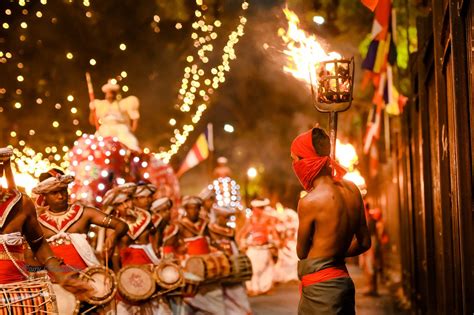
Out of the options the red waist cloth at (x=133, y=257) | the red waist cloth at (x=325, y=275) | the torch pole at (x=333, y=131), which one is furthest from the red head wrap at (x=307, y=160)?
the red waist cloth at (x=133, y=257)

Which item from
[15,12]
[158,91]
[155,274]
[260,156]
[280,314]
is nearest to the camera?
[155,274]

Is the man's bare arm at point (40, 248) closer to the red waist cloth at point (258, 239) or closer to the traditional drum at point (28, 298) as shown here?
the traditional drum at point (28, 298)

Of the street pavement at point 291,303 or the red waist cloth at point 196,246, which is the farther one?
the street pavement at point 291,303

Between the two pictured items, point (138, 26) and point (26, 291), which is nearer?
point (26, 291)

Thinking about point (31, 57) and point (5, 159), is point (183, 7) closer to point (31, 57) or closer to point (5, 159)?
point (31, 57)

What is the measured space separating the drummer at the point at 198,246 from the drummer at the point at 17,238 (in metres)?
7.82

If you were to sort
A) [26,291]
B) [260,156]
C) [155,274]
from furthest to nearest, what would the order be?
[260,156] < [155,274] < [26,291]

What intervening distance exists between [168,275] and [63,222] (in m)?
3.17

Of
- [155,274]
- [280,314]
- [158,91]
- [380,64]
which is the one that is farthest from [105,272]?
[158,91]

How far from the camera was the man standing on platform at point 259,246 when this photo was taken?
26844mm

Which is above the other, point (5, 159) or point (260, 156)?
point (260, 156)

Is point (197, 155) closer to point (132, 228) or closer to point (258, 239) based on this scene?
point (258, 239)

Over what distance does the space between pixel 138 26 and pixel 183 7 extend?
2.63m

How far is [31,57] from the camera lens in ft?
114
